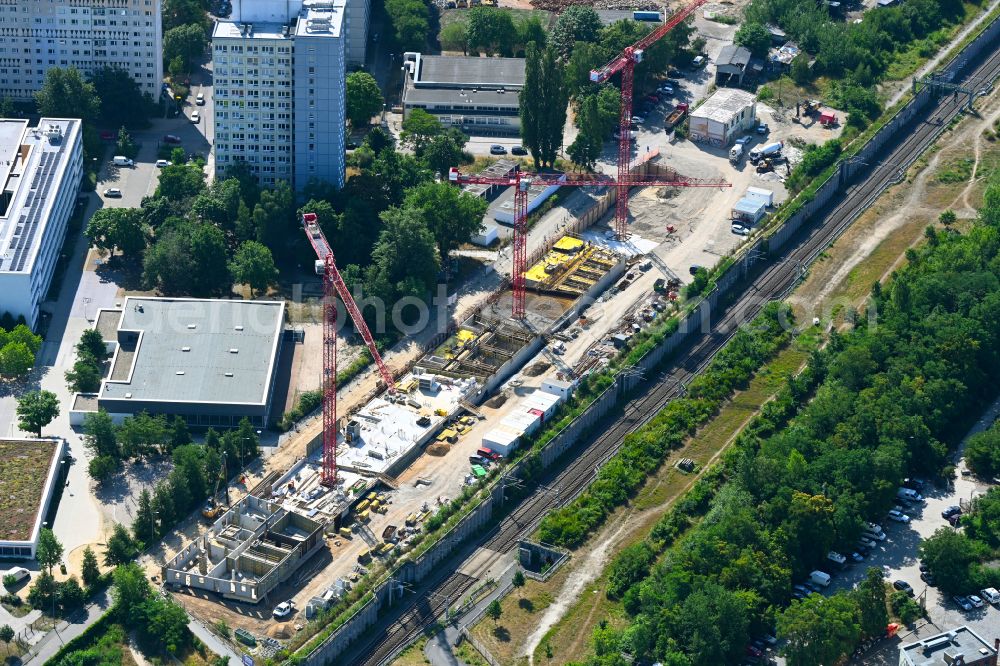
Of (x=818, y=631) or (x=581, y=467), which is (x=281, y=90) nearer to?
(x=581, y=467)

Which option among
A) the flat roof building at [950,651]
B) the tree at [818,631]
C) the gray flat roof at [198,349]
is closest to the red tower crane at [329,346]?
the gray flat roof at [198,349]

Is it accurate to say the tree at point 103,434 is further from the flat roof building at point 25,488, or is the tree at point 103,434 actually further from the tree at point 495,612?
the tree at point 495,612

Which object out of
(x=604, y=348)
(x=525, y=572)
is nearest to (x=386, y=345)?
(x=604, y=348)

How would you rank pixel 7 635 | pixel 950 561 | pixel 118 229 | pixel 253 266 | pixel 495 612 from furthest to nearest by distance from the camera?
pixel 118 229, pixel 253 266, pixel 950 561, pixel 495 612, pixel 7 635

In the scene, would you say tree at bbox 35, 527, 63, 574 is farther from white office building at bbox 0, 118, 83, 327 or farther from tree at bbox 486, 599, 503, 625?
tree at bbox 486, 599, 503, 625

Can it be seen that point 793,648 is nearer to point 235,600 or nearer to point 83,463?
point 235,600

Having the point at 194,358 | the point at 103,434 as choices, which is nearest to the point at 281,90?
the point at 194,358
